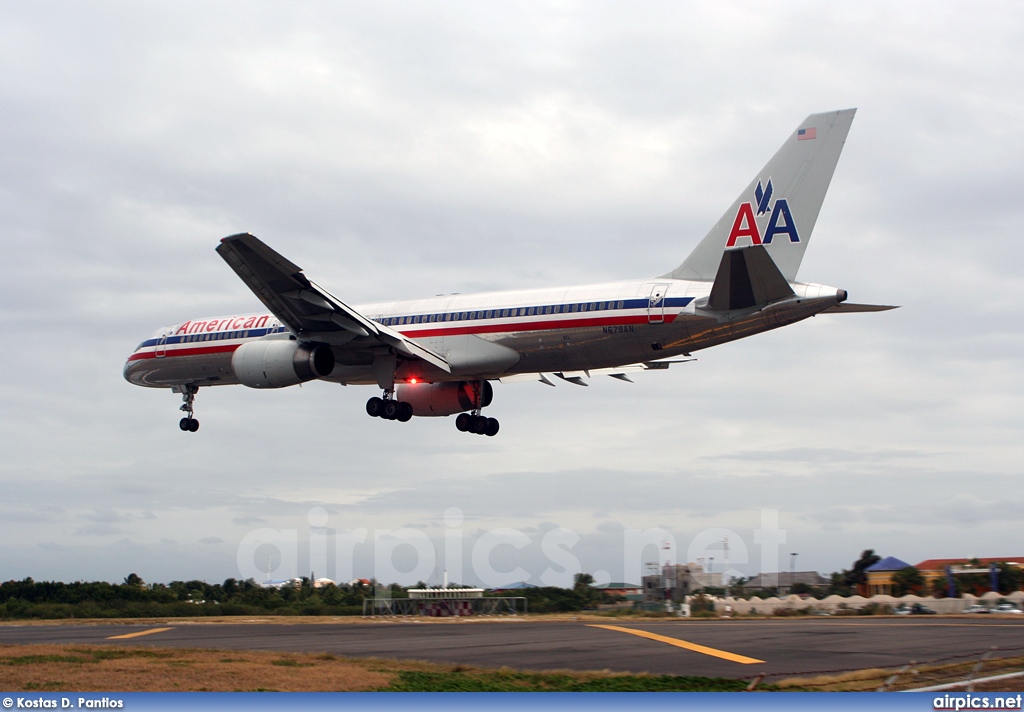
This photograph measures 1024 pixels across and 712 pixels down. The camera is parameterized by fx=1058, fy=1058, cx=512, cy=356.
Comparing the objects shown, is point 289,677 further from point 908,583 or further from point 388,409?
point 908,583

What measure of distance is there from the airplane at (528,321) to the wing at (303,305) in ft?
0.15

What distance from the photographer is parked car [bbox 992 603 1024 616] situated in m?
41.7

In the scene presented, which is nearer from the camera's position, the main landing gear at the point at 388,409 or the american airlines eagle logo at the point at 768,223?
the american airlines eagle logo at the point at 768,223

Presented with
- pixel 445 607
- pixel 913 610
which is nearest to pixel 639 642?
pixel 445 607

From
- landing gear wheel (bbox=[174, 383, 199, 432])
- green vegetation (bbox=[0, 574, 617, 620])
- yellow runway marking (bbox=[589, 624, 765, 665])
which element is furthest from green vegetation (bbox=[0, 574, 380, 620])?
yellow runway marking (bbox=[589, 624, 765, 665])

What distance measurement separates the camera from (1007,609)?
43125 millimetres

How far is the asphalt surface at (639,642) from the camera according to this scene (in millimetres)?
20891

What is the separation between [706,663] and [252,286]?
19.3 meters

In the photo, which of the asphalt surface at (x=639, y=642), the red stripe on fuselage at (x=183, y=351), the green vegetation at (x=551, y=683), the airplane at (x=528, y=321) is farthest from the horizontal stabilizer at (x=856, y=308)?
the red stripe on fuselage at (x=183, y=351)

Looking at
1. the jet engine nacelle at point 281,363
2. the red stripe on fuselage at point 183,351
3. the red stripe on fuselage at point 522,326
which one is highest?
the red stripe on fuselage at point 183,351

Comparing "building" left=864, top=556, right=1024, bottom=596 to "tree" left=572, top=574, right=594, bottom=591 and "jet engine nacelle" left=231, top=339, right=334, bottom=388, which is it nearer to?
"tree" left=572, top=574, right=594, bottom=591

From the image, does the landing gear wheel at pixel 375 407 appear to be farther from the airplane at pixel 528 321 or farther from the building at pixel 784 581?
the building at pixel 784 581

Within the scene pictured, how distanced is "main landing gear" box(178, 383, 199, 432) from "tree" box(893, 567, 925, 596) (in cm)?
4057

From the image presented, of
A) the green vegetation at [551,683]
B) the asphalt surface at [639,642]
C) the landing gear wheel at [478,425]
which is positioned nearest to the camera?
the green vegetation at [551,683]
